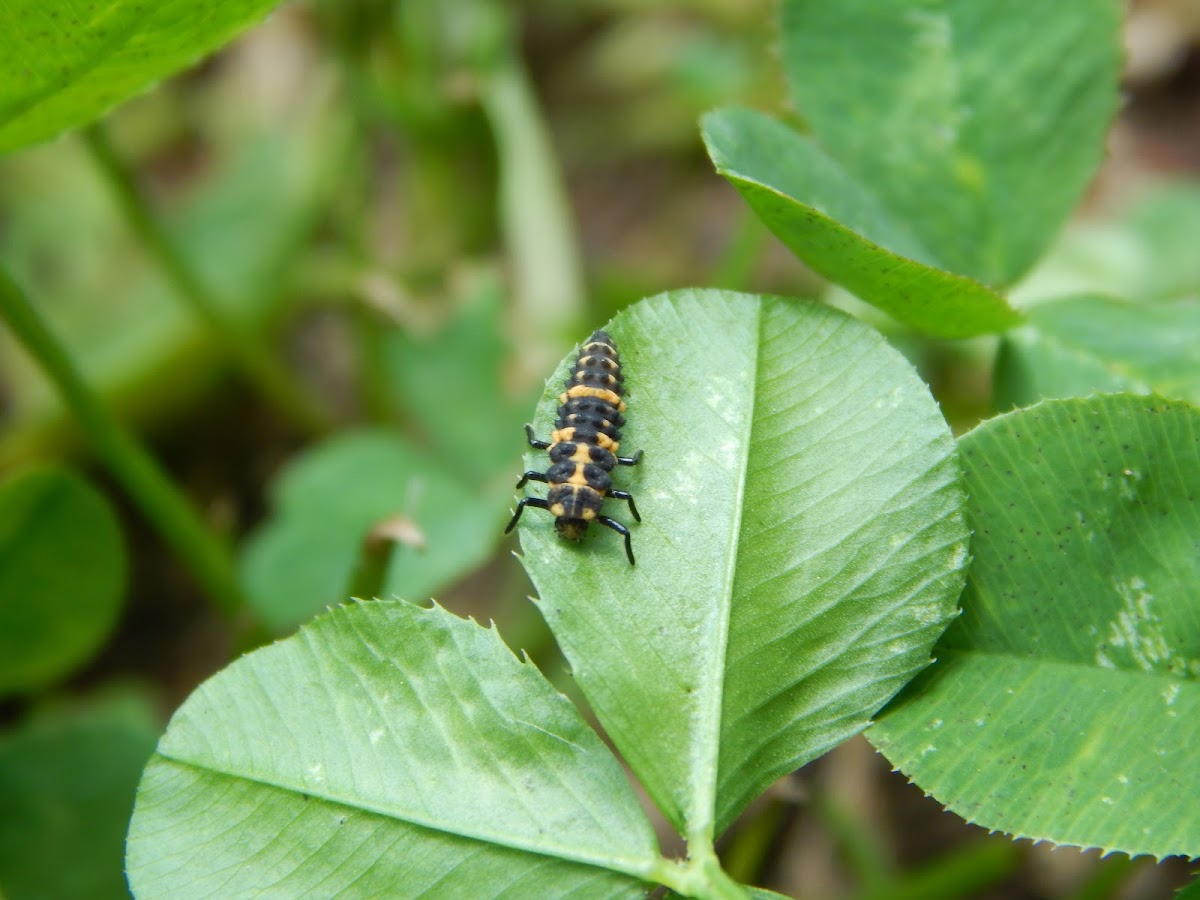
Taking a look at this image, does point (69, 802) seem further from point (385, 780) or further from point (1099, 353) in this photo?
point (1099, 353)

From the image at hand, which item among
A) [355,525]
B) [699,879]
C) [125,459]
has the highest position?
[125,459]

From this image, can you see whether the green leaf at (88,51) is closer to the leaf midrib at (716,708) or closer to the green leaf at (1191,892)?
the leaf midrib at (716,708)

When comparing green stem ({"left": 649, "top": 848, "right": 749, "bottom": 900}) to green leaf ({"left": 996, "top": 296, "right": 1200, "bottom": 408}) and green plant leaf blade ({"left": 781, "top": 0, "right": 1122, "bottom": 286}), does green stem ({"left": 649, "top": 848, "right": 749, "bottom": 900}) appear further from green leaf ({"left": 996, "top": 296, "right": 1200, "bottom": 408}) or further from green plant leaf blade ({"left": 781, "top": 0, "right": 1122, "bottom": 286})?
green plant leaf blade ({"left": 781, "top": 0, "right": 1122, "bottom": 286})

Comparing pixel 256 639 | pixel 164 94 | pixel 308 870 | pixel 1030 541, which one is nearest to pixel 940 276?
pixel 1030 541

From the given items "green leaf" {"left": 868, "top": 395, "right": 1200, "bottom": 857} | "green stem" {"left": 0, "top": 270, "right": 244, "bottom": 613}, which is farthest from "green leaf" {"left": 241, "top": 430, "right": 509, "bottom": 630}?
"green leaf" {"left": 868, "top": 395, "right": 1200, "bottom": 857}

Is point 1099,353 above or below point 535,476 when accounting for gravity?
below

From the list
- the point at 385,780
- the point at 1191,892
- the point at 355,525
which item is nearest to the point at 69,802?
the point at 355,525
